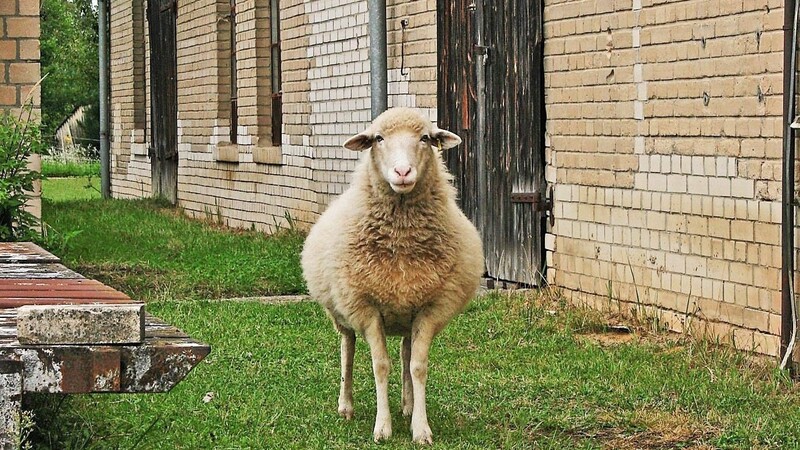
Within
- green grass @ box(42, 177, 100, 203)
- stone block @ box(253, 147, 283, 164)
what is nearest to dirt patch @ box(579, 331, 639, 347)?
stone block @ box(253, 147, 283, 164)

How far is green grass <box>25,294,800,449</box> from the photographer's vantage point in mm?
6305

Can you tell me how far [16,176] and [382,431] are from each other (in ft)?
19.7

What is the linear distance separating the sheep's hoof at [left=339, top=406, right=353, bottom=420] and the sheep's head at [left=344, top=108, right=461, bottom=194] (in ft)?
3.63

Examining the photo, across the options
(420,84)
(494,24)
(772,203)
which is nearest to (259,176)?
(420,84)

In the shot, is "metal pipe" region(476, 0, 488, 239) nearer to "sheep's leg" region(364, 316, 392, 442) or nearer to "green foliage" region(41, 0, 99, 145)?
"sheep's leg" region(364, 316, 392, 442)

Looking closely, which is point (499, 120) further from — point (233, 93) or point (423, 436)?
point (233, 93)

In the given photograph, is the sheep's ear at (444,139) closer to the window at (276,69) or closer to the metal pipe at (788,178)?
the metal pipe at (788,178)

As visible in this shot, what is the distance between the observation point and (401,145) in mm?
6426

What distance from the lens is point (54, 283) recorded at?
6281 mm

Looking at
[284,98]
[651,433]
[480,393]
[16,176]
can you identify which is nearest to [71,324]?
[651,433]

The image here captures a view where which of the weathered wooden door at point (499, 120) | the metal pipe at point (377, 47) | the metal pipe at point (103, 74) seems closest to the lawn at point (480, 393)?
the weathered wooden door at point (499, 120)

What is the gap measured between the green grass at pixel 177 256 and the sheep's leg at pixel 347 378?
14.7 ft

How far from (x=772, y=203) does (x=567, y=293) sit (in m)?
2.86

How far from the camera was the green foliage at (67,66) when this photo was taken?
41.8 meters
